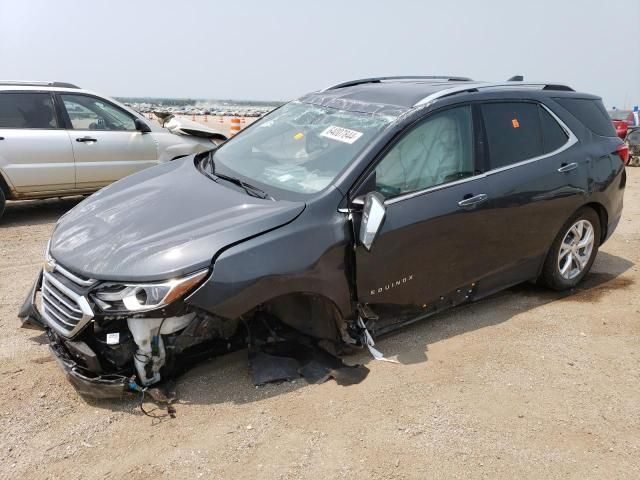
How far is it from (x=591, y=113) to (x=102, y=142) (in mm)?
6106

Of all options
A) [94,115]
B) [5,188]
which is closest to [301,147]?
[94,115]

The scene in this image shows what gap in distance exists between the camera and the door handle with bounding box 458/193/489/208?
12.8 feet

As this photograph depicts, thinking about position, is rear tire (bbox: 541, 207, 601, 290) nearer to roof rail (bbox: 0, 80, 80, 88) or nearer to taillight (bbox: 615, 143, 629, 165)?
taillight (bbox: 615, 143, 629, 165)

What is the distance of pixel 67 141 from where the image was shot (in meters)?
7.44

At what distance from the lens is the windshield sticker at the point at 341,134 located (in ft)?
12.4

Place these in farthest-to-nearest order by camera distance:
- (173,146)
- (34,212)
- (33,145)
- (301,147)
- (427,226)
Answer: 1. (173,146)
2. (34,212)
3. (33,145)
4. (301,147)
5. (427,226)

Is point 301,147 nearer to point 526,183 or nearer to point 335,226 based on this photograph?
point 335,226

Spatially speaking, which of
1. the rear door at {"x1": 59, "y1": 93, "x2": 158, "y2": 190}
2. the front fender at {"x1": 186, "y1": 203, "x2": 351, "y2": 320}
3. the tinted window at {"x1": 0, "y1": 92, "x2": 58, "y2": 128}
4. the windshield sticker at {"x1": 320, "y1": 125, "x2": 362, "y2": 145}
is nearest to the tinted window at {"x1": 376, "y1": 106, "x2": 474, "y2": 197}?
the windshield sticker at {"x1": 320, "y1": 125, "x2": 362, "y2": 145}

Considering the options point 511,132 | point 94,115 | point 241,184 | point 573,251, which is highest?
point 511,132

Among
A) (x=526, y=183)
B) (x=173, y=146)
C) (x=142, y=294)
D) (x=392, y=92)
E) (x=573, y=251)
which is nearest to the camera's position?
(x=142, y=294)

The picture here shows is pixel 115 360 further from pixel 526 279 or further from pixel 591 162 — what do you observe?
pixel 591 162

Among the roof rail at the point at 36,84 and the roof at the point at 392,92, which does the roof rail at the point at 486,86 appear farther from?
the roof rail at the point at 36,84

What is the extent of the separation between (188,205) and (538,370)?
250 centimetres

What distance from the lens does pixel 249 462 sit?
9.00 feet
